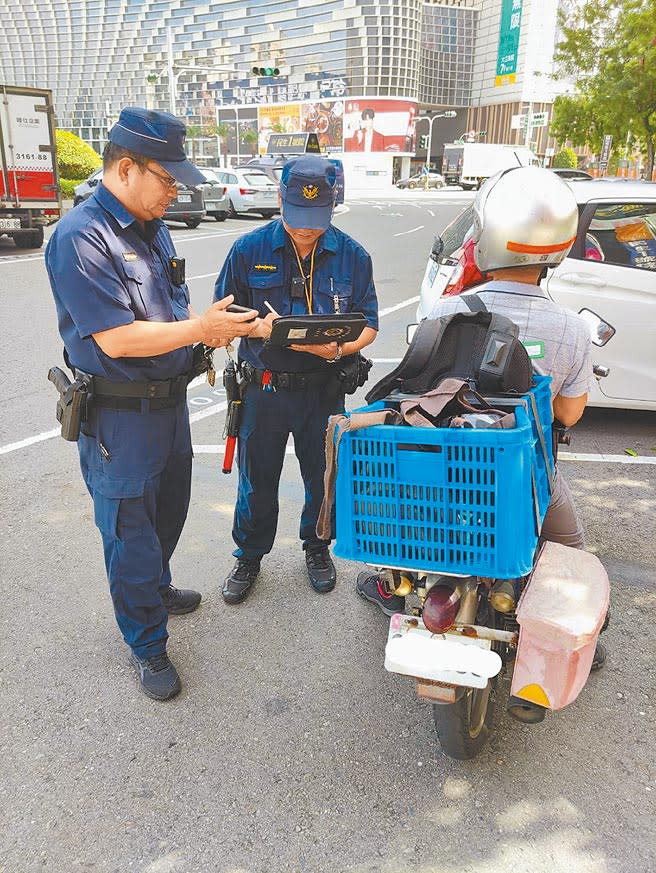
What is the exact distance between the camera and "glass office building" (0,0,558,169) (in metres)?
101

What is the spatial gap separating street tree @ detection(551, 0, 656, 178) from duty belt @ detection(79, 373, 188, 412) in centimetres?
1438

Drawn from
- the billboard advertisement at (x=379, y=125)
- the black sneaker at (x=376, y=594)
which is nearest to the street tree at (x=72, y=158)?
the black sneaker at (x=376, y=594)

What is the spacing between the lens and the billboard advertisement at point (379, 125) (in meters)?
99.1

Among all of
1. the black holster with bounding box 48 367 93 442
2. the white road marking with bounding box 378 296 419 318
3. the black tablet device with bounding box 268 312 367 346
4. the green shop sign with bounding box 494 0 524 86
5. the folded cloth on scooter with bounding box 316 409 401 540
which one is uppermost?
the green shop sign with bounding box 494 0 524 86

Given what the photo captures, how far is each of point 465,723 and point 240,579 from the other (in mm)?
1463

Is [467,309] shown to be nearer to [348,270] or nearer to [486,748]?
[348,270]

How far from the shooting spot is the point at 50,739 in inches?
99.3

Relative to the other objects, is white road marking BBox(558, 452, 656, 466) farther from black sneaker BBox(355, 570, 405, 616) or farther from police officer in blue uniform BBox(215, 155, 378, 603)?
police officer in blue uniform BBox(215, 155, 378, 603)

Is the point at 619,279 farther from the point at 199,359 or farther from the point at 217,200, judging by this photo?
the point at 217,200

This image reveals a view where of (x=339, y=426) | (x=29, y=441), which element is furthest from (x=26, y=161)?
(x=339, y=426)

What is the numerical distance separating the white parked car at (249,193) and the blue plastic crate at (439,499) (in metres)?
21.8

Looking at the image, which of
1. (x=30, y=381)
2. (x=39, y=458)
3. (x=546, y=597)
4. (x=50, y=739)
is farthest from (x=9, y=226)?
(x=546, y=597)

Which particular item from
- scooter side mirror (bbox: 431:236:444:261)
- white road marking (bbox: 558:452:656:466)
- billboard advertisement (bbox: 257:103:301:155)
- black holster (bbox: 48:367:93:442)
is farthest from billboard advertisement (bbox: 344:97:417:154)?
black holster (bbox: 48:367:93:442)

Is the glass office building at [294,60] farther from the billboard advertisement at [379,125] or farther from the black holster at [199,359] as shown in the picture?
the black holster at [199,359]
